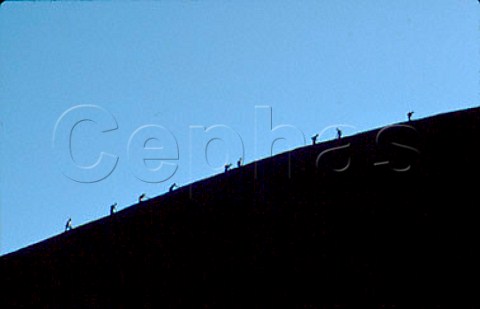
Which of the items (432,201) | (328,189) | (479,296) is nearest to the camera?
(479,296)

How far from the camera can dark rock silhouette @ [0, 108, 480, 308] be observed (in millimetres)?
5801

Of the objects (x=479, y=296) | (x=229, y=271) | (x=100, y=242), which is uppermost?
(x=100, y=242)

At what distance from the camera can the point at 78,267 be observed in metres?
6.77

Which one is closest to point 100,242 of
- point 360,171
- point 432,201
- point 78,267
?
point 78,267

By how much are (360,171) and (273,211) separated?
1236mm

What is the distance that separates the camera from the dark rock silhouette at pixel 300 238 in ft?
19.0

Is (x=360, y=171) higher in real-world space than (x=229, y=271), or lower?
higher

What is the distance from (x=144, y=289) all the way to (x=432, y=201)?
3752 mm

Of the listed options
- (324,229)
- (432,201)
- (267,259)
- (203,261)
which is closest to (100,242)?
(203,261)

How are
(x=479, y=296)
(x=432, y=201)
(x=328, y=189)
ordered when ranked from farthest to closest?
(x=328, y=189) < (x=432, y=201) < (x=479, y=296)

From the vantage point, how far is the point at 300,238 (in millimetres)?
6355

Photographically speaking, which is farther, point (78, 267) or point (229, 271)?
point (78, 267)

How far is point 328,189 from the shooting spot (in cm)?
649

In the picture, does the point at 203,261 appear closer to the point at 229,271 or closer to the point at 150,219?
the point at 229,271
